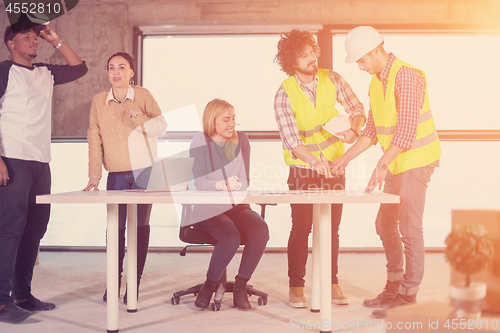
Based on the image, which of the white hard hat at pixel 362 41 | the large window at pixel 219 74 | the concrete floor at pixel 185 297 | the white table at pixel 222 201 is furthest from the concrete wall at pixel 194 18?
the white table at pixel 222 201

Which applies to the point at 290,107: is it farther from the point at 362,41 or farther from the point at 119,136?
the point at 119,136

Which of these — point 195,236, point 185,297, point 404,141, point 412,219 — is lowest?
point 185,297

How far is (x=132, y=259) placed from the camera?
2.34 meters

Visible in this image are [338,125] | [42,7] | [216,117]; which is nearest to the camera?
[338,125]

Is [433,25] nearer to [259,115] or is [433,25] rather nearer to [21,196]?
[259,115]

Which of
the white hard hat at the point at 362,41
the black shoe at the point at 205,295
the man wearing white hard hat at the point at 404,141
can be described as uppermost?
the white hard hat at the point at 362,41

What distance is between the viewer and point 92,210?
445 cm

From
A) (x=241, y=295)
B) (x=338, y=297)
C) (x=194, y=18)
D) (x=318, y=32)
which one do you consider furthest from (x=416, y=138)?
(x=194, y=18)

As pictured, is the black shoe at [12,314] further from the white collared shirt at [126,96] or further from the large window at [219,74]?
the large window at [219,74]

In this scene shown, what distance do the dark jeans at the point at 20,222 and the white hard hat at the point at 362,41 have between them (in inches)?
70.7

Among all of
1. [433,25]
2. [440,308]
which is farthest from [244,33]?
[440,308]

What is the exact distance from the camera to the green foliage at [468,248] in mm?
913

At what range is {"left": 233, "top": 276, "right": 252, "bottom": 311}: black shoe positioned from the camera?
242cm

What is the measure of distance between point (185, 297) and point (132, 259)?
54 centimetres
